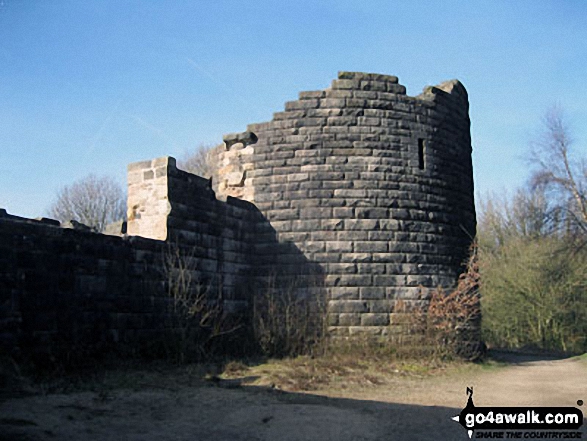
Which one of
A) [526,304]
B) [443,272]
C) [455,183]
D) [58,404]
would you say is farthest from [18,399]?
[526,304]

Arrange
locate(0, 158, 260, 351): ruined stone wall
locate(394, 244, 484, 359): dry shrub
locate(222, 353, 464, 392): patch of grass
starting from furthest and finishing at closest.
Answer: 1. locate(394, 244, 484, 359): dry shrub
2. locate(222, 353, 464, 392): patch of grass
3. locate(0, 158, 260, 351): ruined stone wall

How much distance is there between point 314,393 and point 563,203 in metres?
17.3

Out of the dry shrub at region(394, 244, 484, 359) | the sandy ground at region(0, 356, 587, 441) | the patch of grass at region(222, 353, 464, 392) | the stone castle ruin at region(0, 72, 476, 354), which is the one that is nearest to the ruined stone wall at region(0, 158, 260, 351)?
the stone castle ruin at region(0, 72, 476, 354)

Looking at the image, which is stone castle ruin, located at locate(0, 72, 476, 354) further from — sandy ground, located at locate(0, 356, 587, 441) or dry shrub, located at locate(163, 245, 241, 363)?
sandy ground, located at locate(0, 356, 587, 441)

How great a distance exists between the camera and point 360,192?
11.7m

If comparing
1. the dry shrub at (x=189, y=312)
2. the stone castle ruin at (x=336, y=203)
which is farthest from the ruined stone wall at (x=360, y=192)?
the dry shrub at (x=189, y=312)

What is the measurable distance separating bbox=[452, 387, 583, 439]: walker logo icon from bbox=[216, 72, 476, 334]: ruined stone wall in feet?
15.2

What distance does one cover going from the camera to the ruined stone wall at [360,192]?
11414 millimetres

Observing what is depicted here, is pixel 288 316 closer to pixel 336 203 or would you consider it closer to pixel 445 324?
pixel 336 203

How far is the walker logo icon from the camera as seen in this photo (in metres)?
5.89

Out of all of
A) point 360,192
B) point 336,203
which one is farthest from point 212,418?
point 360,192

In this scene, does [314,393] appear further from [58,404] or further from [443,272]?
[443,272]

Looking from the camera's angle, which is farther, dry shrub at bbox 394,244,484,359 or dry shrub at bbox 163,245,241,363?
dry shrub at bbox 394,244,484,359

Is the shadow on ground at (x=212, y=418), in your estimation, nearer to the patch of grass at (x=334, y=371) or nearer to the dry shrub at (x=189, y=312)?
the patch of grass at (x=334, y=371)
